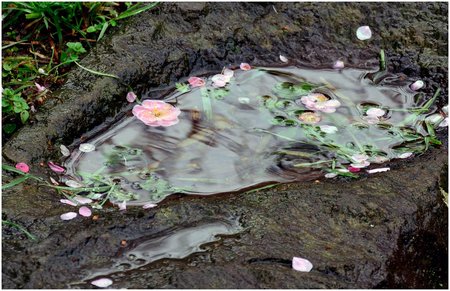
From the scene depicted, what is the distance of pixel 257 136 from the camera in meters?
3.46

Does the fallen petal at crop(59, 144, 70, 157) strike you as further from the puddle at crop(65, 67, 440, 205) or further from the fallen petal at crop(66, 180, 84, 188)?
the fallen petal at crop(66, 180, 84, 188)

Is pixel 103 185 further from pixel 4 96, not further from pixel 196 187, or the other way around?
pixel 4 96

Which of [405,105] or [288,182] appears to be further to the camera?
[405,105]

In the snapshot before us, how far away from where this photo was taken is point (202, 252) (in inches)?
101

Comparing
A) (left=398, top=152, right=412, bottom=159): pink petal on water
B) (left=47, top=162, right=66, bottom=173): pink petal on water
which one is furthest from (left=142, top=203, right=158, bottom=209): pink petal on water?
(left=398, top=152, right=412, bottom=159): pink petal on water

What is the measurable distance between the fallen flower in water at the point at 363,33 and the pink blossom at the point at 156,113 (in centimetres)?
122

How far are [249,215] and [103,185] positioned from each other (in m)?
0.76

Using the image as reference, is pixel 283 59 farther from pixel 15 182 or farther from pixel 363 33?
pixel 15 182

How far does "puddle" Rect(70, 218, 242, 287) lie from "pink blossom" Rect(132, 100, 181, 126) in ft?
3.07

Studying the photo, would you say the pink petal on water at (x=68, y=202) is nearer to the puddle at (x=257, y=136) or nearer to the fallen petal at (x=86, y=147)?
the puddle at (x=257, y=136)

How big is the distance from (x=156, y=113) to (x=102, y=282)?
52.0 inches

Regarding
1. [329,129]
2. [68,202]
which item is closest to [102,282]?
[68,202]

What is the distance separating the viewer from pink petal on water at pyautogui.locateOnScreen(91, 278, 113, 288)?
7.80 ft

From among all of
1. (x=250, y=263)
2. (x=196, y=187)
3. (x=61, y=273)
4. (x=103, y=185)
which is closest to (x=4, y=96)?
(x=103, y=185)
